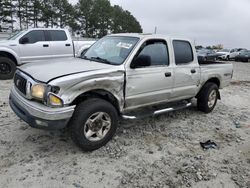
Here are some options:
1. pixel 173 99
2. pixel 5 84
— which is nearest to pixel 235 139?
pixel 173 99

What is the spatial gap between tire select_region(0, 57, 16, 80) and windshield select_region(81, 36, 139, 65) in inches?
191

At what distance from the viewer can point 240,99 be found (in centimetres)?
771

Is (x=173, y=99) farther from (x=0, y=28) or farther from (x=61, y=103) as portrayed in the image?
(x=0, y=28)

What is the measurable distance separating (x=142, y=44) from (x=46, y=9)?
37.0m

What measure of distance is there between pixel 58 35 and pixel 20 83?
6.06 metres

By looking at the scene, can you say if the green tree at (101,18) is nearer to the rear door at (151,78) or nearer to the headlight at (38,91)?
the rear door at (151,78)

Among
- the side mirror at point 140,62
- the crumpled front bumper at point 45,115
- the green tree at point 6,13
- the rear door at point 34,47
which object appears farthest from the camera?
the green tree at point 6,13

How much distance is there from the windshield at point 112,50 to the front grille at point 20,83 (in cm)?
124

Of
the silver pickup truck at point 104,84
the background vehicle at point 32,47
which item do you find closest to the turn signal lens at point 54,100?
the silver pickup truck at point 104,84

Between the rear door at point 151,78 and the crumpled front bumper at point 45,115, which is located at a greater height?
the rear door at point 151,78

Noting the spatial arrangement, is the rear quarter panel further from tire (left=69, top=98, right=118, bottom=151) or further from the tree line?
the tree line

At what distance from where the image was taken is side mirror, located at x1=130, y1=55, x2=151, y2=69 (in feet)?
13.4

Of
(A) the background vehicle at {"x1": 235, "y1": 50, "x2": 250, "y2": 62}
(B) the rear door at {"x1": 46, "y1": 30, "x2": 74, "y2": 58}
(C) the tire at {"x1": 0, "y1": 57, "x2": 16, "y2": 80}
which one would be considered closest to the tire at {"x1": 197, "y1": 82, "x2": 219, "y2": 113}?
(B) the rear door at {"x1": 46, "y1": 30, "x2": 74, "y2": 58}

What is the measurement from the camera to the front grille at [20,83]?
3692mm
